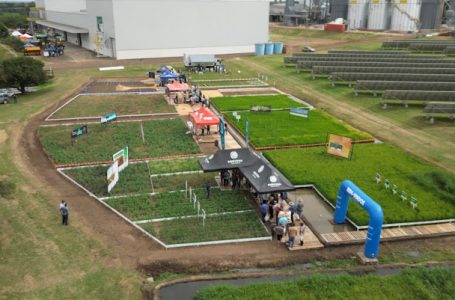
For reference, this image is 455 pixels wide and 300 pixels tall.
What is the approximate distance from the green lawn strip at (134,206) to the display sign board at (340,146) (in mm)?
11375

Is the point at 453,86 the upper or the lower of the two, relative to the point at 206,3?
lower

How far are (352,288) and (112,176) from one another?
12.8 metres

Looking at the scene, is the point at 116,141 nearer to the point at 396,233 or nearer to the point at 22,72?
the point at 22,72

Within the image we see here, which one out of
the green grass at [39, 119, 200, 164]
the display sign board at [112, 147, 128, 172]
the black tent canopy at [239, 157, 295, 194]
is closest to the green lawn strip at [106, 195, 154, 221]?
the display sign board at [112, 147, 128, 172]

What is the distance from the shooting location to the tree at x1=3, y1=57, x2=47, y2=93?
4016cm

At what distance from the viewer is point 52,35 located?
10444 cm

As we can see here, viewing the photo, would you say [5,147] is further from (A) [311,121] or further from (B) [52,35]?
(B) [52,35]

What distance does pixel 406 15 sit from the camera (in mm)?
87188

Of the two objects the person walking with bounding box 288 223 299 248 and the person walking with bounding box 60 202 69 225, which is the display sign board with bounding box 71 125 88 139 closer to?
the person walking with bounding box 60 202 69 225

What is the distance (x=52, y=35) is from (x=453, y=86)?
93.4 m

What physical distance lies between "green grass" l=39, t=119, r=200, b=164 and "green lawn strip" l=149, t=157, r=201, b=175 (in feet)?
3.91

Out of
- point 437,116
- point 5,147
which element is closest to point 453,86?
point 437,116

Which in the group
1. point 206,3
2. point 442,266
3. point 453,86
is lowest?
point 442,266

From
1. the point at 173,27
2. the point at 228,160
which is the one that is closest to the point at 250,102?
the point at 228,160
